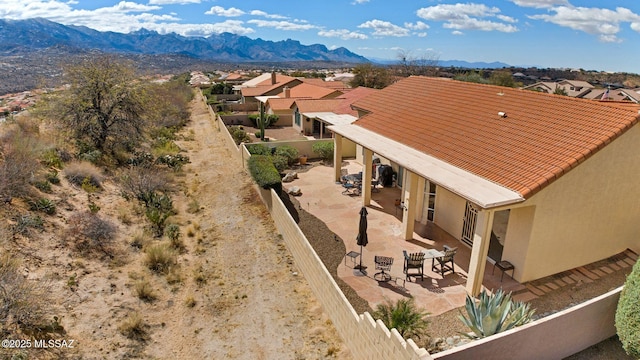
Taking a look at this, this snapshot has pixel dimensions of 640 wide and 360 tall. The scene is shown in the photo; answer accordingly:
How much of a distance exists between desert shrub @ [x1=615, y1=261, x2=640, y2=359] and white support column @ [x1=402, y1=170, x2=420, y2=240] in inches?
275

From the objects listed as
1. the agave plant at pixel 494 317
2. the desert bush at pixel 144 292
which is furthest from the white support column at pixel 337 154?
the agave plant at pixel 494 317

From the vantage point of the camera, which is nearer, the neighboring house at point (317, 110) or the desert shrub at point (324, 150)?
the desert shrub at point (324, 150)

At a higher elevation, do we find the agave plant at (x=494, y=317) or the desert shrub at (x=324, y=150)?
the agave plant at (x=494, y=317)

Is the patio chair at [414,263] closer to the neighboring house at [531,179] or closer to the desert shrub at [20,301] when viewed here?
the neighboring house at [531,179]

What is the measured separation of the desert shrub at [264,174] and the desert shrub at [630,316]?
13.6 meters

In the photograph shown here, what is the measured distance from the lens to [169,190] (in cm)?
2100

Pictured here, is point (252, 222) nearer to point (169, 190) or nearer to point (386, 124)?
point (169, 190)

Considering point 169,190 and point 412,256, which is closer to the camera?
point 412,256

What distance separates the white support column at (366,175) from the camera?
1744cm

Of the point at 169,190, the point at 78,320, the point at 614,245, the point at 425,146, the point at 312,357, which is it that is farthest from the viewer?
the point at 169,190

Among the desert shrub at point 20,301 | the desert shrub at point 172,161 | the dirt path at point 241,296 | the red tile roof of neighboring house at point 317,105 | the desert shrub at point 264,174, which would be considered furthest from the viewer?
the red tile roof of neighboring house at point 317,105

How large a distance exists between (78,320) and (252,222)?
8323 mm

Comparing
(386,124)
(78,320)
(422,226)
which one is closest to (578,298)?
(422,226)

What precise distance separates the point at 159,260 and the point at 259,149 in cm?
1302
